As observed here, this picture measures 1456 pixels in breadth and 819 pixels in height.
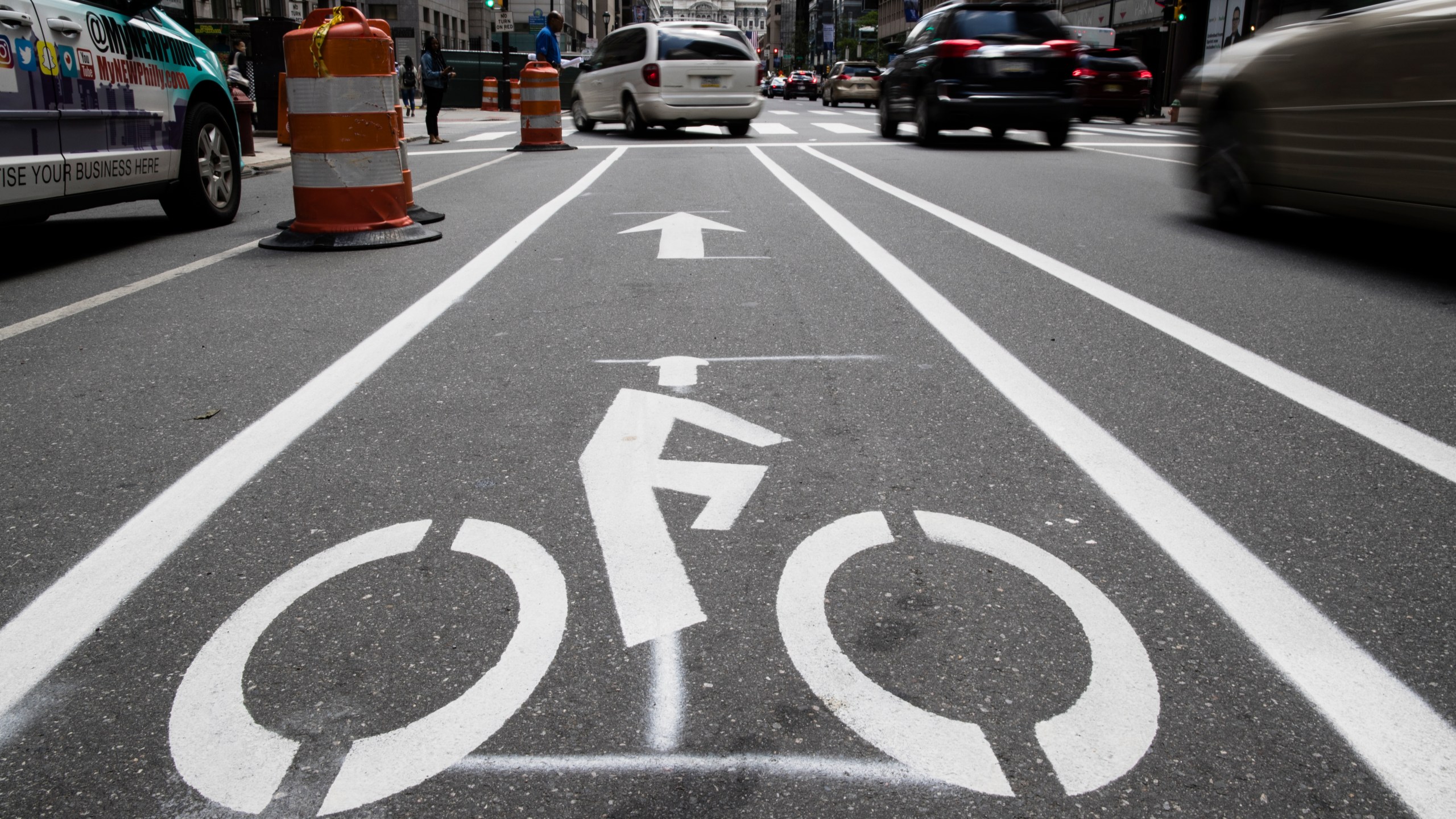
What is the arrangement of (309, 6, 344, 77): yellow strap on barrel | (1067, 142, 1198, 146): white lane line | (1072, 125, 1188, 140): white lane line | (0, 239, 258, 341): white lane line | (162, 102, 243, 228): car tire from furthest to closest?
(1072, 125, 1188, 140): white lane line < (1067, 142, 1198, 146): white lane line < (162, 102, 243, 228): car tire < (309, 6, 344, 77): yellow strap on barrel < (0, 239, 258, 341): white lane line

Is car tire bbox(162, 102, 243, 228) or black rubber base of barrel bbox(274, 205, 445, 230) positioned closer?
car tire bbox(162, 102, 243, 228)

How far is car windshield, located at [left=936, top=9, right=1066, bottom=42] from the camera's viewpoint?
50.8ft

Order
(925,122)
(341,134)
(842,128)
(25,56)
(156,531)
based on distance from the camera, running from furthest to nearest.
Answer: (842,128), (925,122), (341,134), (25,56), (156,531)

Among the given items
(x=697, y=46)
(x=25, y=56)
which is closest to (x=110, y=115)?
(x=25, y=56)

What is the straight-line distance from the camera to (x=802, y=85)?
62.0m

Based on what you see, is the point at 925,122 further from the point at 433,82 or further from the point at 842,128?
the point at 433,82

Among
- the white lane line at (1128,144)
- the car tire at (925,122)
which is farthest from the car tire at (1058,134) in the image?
the car tire at (925,122)

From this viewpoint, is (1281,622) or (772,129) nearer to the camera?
(1281,622)

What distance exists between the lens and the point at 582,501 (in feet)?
10.5

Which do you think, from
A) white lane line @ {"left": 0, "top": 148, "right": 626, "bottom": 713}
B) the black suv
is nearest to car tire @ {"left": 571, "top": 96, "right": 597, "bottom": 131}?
the black suv

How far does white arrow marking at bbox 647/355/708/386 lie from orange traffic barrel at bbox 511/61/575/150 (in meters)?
12.6

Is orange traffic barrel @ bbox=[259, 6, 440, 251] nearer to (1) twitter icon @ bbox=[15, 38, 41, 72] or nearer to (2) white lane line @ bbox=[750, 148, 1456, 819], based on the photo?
(1) twitter icon @ bbox=[15, 38, 41, 72]

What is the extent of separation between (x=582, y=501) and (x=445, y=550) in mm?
445

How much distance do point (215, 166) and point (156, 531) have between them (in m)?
6.45
